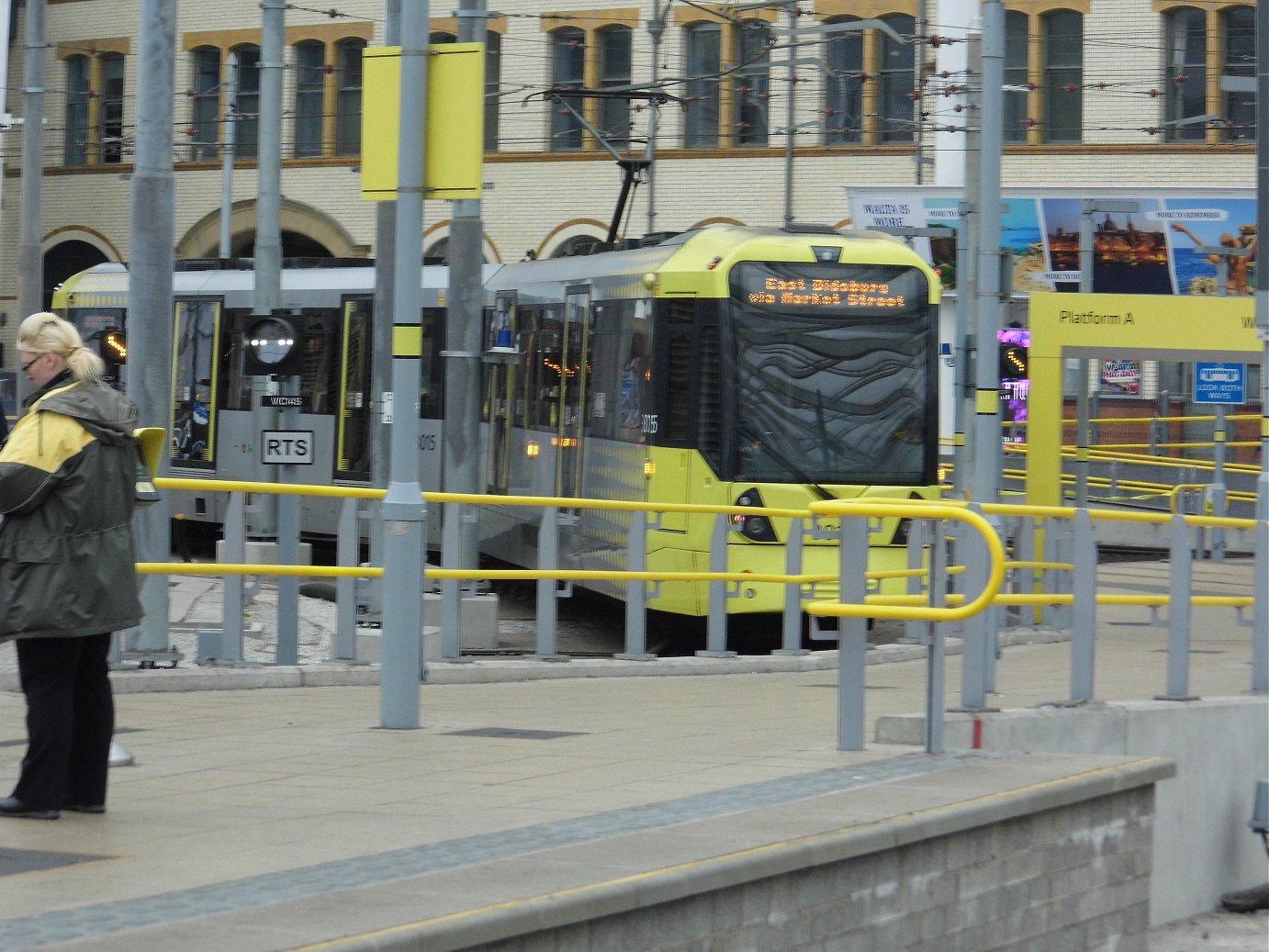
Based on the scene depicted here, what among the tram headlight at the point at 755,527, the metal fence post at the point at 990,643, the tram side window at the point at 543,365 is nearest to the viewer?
the metal fence post at the point at 990,643

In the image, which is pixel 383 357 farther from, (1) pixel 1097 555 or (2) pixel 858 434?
(1) pixel 1097 555

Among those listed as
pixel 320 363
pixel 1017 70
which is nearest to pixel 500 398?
pixel 320 363

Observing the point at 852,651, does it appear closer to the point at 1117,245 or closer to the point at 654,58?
the point at 1117,245

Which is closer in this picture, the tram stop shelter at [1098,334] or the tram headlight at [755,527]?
the tram headlight at [755,527]

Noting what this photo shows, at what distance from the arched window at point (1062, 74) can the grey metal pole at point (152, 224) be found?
27729 millimetres

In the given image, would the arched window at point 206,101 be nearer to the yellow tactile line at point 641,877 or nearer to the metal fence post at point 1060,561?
the metal fence post at point 1060,561

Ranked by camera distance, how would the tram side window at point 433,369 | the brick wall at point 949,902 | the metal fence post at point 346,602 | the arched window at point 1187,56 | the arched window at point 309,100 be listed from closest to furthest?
the brick wall at point 949,902 → the metal fence post at point 346,602 → the tram side window at point 433,369 → the arched window at point 1187,56 → the arched window at point 309,100

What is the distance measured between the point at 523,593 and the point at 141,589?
337 inches

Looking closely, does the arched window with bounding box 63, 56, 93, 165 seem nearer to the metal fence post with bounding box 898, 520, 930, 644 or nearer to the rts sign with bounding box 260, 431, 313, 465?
the rts sign with bounding box 260, 431, 313, 465

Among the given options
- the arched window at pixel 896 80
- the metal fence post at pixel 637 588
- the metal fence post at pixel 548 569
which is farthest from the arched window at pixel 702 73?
the metal fence post at pixel 548 569

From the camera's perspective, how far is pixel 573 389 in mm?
19031

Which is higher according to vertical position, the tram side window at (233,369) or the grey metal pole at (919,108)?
A: the grey metal pole at (919,108)

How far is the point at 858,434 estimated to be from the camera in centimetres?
1767

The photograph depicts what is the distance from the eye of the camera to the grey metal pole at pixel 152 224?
12445mm
